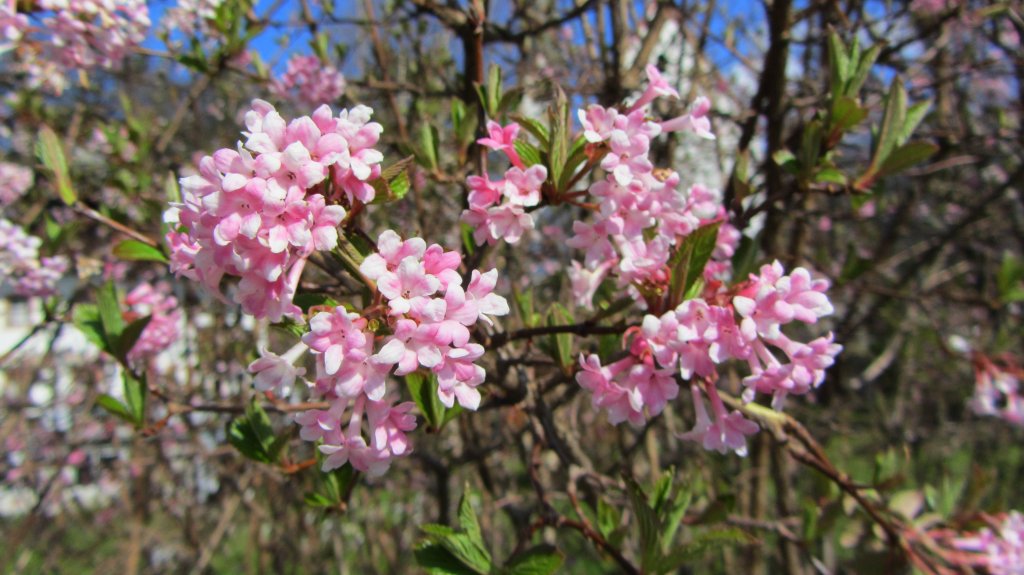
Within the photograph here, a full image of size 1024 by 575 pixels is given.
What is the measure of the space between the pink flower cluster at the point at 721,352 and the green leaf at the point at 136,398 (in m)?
1.23

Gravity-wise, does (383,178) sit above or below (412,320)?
above

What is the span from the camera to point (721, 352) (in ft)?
4.15

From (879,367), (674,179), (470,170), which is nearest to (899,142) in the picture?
(674,179)

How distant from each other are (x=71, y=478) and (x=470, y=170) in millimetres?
6071

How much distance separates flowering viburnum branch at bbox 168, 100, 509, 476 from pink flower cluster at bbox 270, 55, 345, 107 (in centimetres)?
222

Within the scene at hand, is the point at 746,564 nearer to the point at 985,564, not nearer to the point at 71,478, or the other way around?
the point at 985,564

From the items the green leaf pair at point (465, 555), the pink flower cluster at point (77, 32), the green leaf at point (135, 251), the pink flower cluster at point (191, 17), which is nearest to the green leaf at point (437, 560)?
the green leaf pair at point (465, 555)

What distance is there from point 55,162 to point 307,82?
1.59 meters

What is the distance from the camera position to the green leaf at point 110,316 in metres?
1.76

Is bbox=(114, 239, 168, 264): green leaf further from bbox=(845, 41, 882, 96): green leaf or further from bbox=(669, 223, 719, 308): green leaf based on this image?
bbox=(845, 41, 882, 96): green leaf

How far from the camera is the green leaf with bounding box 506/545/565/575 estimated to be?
1.46 meters

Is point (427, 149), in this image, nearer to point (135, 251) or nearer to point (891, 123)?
point (135, 251)

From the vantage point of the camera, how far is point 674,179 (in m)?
1.42

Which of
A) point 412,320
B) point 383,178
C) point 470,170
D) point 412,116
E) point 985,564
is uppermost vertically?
point 412,116
